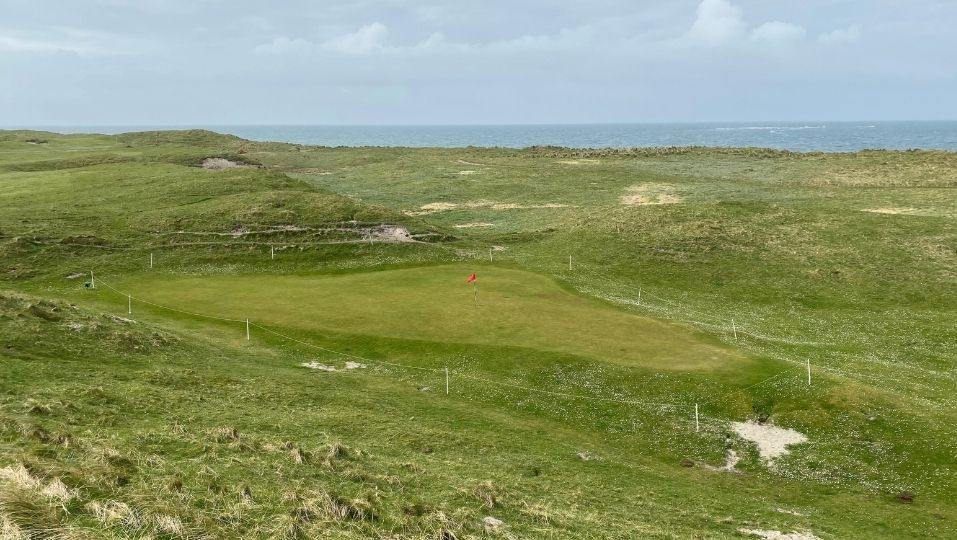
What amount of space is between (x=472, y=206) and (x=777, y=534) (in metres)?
88.2

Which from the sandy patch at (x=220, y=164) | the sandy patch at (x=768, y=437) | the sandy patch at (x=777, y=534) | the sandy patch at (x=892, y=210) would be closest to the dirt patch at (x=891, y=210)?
the sandy patch at (x=892, y=210)

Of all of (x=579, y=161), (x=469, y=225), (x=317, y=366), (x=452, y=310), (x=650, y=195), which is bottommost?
(x=317, y=366)

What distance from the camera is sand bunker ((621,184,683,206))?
9975cm

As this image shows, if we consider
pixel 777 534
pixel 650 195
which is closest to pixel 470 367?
pixel 777 534

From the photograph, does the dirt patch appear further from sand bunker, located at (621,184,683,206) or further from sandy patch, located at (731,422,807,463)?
sandy patch, located at (731,422,807,463)

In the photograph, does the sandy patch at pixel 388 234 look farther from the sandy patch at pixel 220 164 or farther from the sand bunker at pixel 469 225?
the sandy patch at pixel 220 164

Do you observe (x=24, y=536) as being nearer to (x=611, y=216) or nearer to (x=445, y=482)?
(x=445, y=482)

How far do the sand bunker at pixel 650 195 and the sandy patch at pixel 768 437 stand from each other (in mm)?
67915

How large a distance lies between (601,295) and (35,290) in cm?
4936

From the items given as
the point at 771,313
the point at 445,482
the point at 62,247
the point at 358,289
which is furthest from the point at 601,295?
the point at 62,247

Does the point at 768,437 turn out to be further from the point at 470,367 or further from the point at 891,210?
the point at 891,210

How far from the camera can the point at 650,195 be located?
345ft

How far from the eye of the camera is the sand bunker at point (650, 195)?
99.8 m

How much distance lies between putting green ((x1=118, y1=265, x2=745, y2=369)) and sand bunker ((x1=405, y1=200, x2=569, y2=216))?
4609 cm
